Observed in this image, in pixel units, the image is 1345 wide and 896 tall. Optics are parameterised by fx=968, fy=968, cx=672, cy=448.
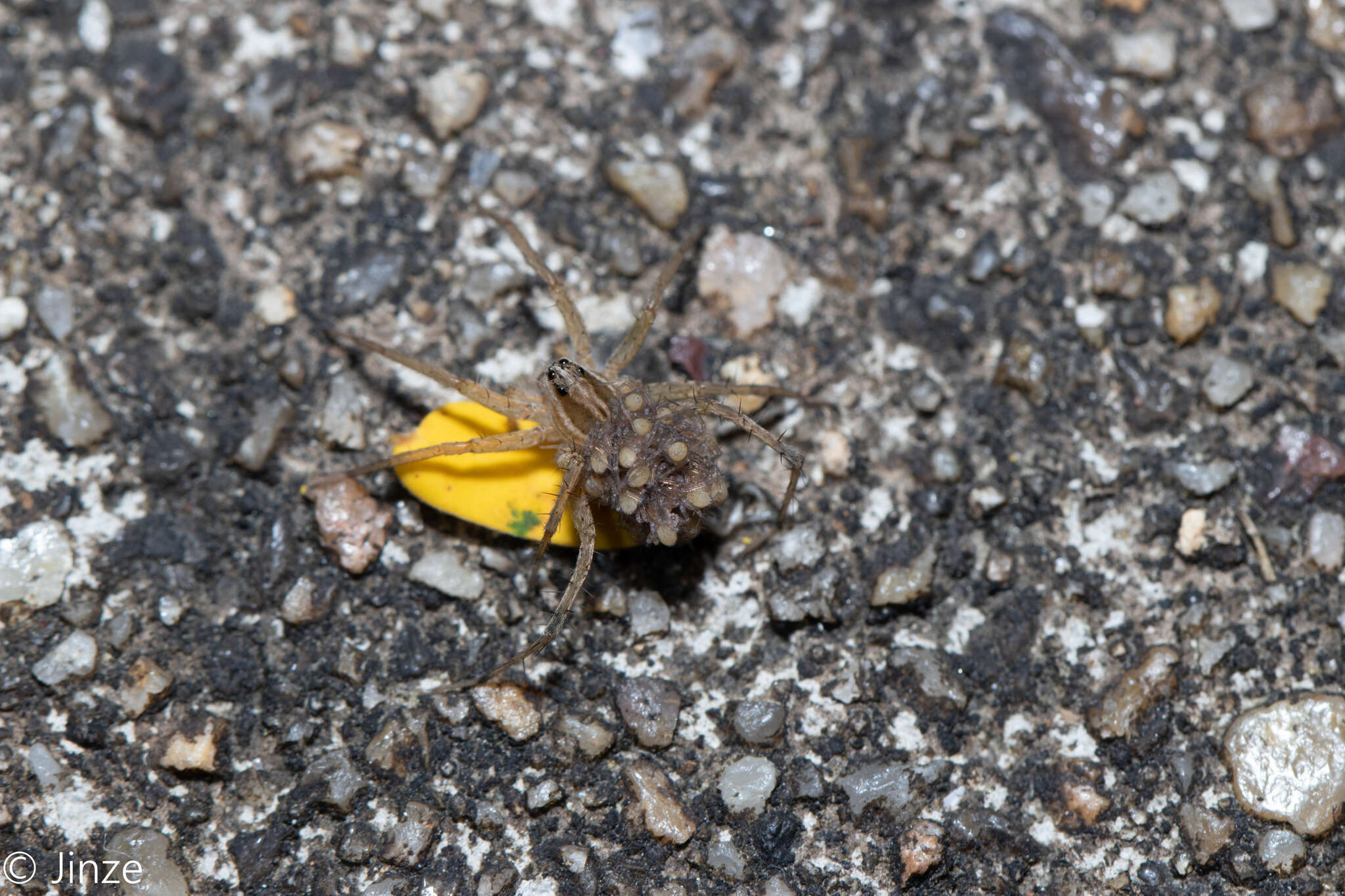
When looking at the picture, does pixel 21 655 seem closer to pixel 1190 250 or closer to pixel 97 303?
pixel 97 303

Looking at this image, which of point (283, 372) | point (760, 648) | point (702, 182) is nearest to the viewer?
point (760, 648)

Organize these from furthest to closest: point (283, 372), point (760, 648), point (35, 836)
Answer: point (283, 372) → point (760, 648) → point (35, 836)

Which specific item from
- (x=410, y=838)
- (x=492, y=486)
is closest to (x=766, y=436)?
(x=492, y=486)

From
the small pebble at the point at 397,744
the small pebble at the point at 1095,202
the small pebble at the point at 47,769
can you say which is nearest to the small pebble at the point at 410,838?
the small pebble at the point at 397,744

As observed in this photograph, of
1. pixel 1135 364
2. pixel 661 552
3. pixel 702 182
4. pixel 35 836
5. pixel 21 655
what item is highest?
pixel 702 182

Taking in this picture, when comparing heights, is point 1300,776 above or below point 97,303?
below

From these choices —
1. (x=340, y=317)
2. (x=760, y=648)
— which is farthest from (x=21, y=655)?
(x=760, y=648)

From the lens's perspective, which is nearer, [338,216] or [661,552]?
[661,552]
